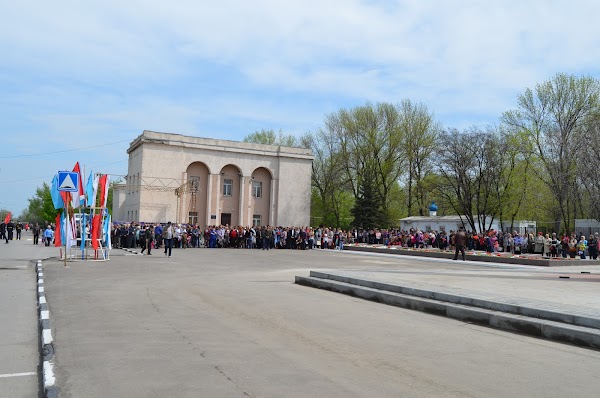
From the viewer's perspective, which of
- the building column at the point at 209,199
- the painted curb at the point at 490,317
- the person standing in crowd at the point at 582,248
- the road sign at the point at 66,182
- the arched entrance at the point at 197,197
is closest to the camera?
the painted curb at the point at 490,317

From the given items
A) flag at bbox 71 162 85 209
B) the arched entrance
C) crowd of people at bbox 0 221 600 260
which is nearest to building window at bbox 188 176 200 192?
the arched entrance

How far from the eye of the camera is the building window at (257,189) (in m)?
60.6

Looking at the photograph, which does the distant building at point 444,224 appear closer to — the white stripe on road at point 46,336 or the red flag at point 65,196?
the red flag at point 65,196

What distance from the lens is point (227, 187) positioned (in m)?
59.1

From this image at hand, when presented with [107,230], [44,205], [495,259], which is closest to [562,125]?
[495,259]

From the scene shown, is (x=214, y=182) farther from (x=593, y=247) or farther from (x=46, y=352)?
(x=46, y=352)

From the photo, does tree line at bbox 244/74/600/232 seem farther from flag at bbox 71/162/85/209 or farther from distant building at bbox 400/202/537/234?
flag at bbox 71/162/85/209

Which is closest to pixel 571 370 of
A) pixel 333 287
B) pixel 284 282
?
pixel 333 287

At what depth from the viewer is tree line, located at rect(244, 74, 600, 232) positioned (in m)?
46.4

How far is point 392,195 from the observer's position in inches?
2675

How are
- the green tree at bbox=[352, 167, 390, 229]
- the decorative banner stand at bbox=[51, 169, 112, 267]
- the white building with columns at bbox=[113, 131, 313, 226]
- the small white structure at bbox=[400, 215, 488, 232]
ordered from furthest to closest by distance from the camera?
1. the green tree at bbox=[352, 167, 390, 229]
2. the white building with columns at bbox=[113, 131, 313, 226]
3. the small white structure at bbox=[400, 215, 488, 232]
4. the decorative banner stand at bbox=[51, 169, 112, 267]

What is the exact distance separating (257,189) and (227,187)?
3.48 meters

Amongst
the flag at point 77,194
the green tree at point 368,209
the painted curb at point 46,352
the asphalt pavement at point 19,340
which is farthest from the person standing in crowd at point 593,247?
the painted curb at point 46,352

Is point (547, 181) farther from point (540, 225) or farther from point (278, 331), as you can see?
point (278, 331)
